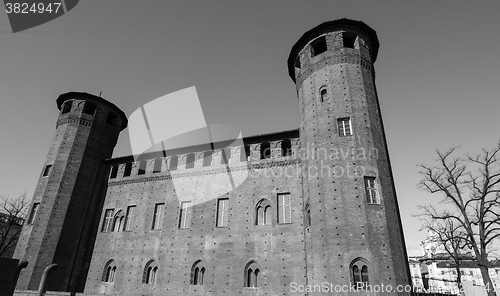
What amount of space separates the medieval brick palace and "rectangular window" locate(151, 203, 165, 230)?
0.09 meters

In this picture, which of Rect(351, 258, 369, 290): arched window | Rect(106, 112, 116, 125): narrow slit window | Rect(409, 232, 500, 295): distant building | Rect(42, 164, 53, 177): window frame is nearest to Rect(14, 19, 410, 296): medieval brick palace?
Rect(351, 258, 369, 290): arched window

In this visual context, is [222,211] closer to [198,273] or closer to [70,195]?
[198,273]

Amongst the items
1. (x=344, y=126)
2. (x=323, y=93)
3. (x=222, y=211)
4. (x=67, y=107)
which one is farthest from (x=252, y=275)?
(x=67, y=107)

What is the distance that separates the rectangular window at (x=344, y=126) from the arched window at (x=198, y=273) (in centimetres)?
996

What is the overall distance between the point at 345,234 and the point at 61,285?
16.7 meters

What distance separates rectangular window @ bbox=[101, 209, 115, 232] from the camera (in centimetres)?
1973

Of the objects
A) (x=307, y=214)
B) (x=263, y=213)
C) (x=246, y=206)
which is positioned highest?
(x=246, y=206)

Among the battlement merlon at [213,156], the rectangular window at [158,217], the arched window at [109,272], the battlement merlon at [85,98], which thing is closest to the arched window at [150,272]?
the rectangular window at [158,217]

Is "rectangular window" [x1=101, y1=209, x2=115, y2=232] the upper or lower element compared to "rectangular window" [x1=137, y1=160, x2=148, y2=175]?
lower

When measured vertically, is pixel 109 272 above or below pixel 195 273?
above

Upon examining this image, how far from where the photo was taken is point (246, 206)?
54.0ft

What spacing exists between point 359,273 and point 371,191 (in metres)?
3.44

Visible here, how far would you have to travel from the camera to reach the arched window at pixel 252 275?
14570mm

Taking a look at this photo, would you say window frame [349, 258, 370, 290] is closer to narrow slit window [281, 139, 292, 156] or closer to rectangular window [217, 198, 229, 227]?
narrow slit window [281, 139, 292, 156]
